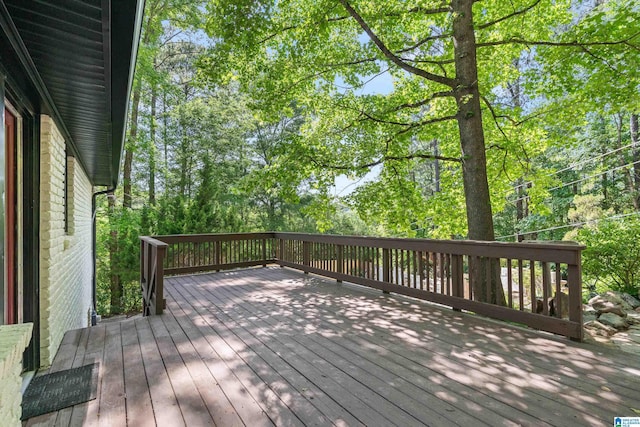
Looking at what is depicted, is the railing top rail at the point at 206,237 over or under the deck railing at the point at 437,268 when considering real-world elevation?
over

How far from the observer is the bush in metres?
7.02

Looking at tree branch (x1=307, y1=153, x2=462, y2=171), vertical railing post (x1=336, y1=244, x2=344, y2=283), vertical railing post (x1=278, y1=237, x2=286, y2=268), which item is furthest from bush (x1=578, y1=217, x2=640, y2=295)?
vertical railing post (x1=278, y1=237, x2=286, y2=268)

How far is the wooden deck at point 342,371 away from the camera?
76.2 inches

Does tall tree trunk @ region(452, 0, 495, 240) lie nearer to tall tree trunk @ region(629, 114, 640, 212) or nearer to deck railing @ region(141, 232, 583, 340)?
deck railing @ region(141, 232, 583, 340)

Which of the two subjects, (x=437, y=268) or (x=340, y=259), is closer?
(x=437, y=268)

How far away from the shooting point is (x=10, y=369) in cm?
105

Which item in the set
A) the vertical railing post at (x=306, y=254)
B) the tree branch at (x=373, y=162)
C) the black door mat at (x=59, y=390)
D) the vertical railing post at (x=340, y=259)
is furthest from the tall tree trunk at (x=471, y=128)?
the black door mat at (x=59, y=390)

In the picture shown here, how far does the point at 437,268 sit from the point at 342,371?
2527mm

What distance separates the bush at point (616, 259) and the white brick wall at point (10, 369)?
28.2 ft

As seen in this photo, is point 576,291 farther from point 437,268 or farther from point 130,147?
point 130,147

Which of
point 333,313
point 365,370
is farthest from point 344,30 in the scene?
point 365,370

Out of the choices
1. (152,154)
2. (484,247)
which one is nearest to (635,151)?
(484,247)

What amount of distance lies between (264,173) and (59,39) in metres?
4.66

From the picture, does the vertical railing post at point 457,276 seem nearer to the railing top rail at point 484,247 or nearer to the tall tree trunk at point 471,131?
the railing top rail at point 484,247
